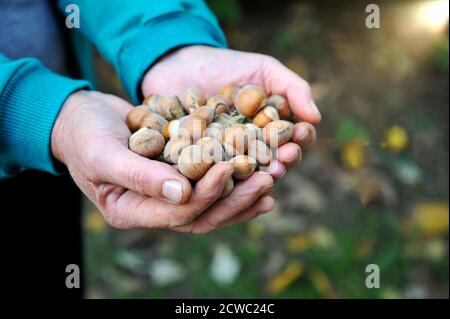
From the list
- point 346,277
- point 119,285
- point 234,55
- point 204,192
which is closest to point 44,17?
point 234,55

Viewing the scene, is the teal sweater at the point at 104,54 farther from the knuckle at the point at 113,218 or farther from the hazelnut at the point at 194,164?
the hazelnut at the point at 194,164

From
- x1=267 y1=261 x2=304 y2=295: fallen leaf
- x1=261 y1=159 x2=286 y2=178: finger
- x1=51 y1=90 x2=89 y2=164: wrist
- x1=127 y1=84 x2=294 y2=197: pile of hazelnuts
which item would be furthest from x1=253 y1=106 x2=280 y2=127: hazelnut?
x1=267 y1=261 x2=304 y2=295: fallen leaf

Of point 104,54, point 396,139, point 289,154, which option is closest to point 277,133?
point 289,154

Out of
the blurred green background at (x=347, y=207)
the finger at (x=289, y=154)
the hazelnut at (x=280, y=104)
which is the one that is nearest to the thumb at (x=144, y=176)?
the finger at (x=289, y=154)

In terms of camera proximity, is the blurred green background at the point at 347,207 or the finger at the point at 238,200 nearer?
the finger at the point at 238,200

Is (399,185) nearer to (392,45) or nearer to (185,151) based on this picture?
(392,45)
